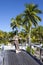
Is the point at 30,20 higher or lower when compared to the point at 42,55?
higher

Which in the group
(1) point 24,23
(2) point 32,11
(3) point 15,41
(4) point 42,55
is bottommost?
(4) point 42,55

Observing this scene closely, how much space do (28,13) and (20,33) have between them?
15415 millimetres

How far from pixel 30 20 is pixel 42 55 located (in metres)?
25.3

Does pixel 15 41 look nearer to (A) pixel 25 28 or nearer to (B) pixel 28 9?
(B) pixel 28 9

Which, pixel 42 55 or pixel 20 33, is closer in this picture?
pixel 42 55

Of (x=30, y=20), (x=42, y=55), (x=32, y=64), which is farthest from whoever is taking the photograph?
(x=30, y=20)

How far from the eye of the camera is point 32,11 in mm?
38188

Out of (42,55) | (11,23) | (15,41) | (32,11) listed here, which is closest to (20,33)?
(11,23)

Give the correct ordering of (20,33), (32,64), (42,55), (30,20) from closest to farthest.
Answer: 1. (32,64)
2. (42,55)
3. (30,20)
4. (20,33)

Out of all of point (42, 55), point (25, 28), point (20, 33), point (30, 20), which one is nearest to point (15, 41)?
point (42, 55)

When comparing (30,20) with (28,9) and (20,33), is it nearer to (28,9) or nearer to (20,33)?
(28,9)

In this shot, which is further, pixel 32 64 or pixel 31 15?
pixel 31 15

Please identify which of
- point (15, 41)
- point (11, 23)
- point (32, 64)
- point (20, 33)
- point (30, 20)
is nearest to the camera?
point (32, 64)

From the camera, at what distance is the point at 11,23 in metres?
46.0
